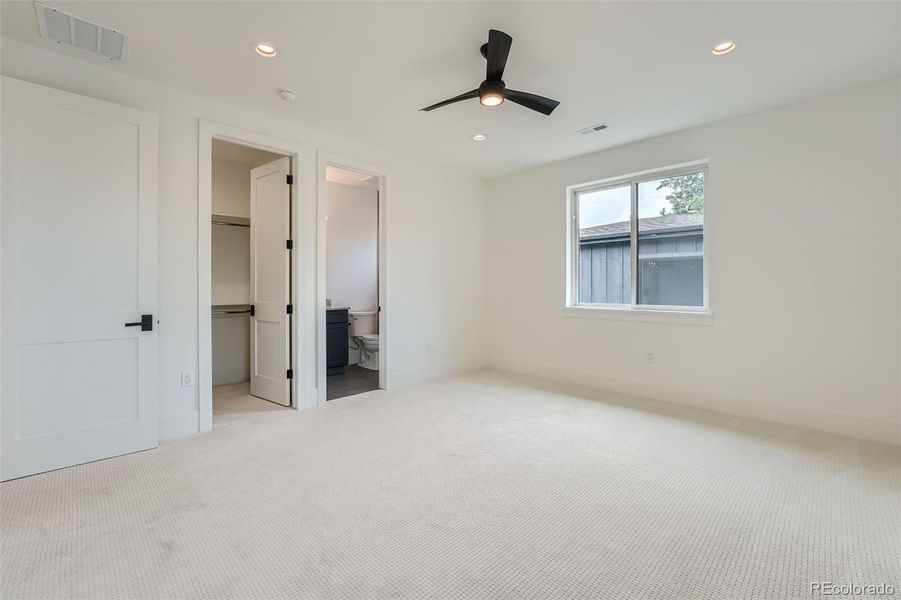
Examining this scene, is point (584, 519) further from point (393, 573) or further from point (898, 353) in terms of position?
point (898, 353)

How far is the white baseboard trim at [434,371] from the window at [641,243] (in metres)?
1.59

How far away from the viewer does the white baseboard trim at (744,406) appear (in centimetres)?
309

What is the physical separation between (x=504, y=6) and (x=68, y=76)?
2909 mm

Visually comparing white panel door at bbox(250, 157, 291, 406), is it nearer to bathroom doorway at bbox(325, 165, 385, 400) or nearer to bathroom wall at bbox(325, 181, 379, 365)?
bathroom doorway at bbox(325, 165, 385, 400)

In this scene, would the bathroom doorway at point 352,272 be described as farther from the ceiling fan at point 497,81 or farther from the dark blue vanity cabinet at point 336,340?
the ceiling fan at point 497,81

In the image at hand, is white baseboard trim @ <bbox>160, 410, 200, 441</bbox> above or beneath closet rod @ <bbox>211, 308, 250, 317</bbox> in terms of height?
beneath

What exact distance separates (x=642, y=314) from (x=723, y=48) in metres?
2.53

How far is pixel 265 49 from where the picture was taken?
2.61 m

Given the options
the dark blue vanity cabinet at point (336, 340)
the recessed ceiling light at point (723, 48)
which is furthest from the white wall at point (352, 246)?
the recessed ceiling light at point (723, 48)

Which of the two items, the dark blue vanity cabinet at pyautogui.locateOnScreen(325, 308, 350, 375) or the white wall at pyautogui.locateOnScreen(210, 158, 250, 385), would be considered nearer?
the white wall at pyautogui.locateOnScreen(210, 158, 250, 385)

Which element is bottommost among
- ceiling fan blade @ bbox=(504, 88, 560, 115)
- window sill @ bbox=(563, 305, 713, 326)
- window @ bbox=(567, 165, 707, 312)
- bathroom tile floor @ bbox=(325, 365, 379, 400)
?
bathroom tile floor @ bbox=(325, 365, 379, 400)

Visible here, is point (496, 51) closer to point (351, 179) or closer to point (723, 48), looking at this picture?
point (723, 48)

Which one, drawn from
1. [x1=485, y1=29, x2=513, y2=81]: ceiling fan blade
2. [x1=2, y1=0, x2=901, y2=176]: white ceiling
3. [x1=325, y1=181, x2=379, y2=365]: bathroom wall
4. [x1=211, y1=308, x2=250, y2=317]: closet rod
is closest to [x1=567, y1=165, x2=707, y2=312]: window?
[x1=2, y1=0, x2=901, y2=176]: white ceiling

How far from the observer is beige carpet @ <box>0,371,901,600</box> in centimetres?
162
